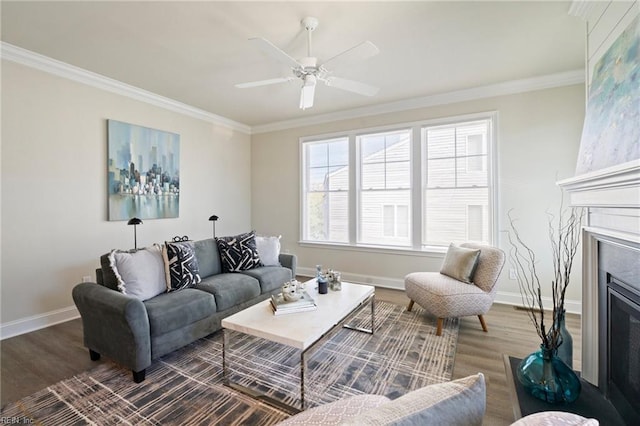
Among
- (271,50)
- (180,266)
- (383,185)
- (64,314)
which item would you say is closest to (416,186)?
(383,185)

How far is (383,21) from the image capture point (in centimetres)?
238

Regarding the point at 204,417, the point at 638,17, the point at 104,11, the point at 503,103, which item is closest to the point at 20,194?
the point at 104,11

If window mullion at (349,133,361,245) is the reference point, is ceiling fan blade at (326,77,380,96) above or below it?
above

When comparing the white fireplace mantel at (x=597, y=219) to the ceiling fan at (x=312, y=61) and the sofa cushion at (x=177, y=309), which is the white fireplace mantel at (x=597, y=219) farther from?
the sofa cushion at (x=177, y=309)

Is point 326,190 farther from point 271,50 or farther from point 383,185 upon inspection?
point 271,50

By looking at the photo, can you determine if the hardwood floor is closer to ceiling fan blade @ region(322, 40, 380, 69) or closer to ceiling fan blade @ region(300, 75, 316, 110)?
ceiling fan blade @ region(322, 40, 380, 69)

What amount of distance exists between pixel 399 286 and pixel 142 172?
3905 millimetres

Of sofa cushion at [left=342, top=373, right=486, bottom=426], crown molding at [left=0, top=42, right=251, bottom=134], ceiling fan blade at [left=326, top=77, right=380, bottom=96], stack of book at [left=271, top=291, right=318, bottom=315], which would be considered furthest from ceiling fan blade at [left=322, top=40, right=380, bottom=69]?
crown molding at [left=0, top=42, right=251, bottom=134]

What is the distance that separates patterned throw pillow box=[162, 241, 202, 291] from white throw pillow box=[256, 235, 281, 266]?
0.89 metres

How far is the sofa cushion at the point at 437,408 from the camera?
624 mm

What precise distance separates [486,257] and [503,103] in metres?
2.05

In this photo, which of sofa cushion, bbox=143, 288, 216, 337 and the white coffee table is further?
sofa cushion, bbox=143, 288, 216, 337

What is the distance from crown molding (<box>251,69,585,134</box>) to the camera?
3303 millimetres

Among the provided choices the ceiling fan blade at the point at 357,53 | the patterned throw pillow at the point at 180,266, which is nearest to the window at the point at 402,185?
the ceiling fan blade at the point at 357,53
